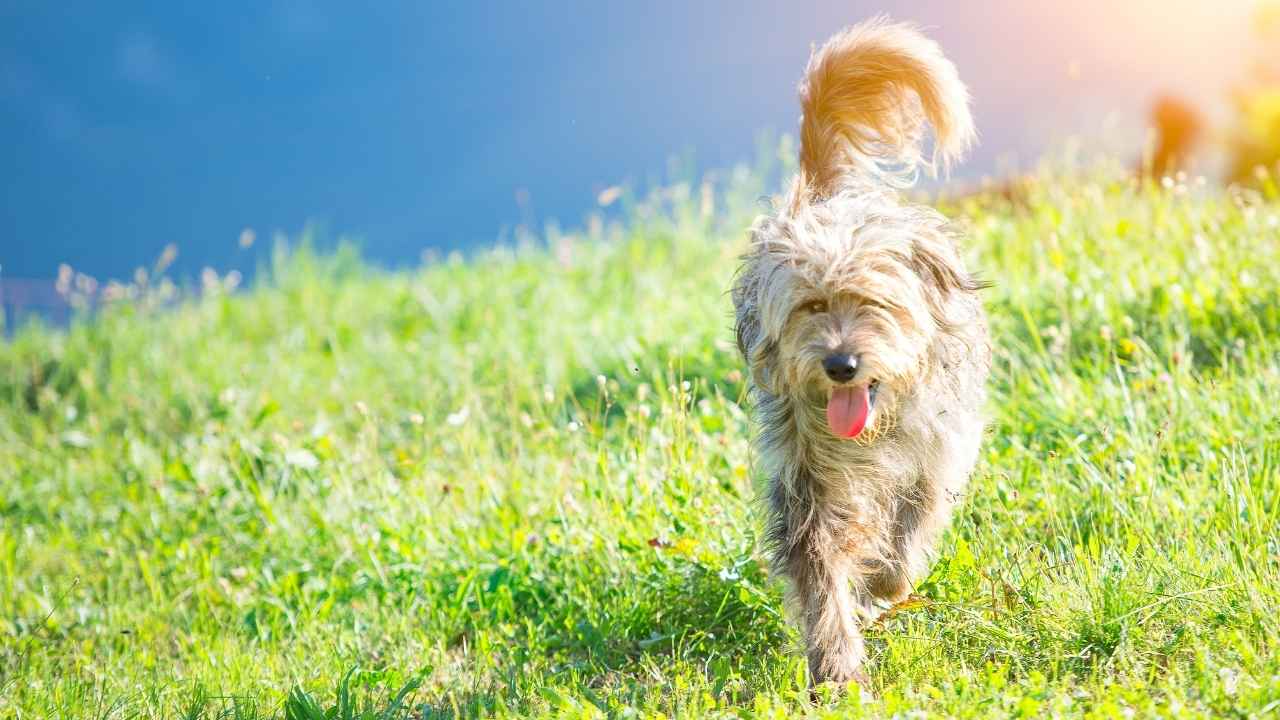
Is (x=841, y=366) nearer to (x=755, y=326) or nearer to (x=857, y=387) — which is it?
(x=857, y=387)

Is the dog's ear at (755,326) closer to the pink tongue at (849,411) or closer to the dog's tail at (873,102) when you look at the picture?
the pink tongue at (849,411)

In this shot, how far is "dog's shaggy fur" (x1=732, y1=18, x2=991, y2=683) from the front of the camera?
3.84 m

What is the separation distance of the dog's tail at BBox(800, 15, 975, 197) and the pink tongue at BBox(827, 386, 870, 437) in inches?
46.0

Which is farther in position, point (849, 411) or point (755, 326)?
point (755, 326)

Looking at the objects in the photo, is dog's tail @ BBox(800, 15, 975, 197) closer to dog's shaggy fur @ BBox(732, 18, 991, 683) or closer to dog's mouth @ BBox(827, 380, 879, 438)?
dog's shaggy fur @ BBox(732, 18, 991, 683)

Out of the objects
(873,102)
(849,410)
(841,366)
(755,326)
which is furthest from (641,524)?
(873,102)

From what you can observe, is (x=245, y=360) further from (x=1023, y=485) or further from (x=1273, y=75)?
(x=1273, y=75)

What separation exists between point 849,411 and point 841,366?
0.16m

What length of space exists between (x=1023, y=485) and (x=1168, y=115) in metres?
11.4

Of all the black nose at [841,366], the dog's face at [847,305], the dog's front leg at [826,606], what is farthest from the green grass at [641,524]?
the black nose at [841,366]

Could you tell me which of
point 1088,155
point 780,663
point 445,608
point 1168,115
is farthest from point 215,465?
point 1168,115

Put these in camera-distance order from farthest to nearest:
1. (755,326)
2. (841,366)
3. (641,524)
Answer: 1. (641,524)
2. (755,326)
3. (841,366)

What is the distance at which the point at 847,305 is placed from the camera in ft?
12.7

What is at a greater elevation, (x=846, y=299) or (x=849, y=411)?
(x=846, y=299)
